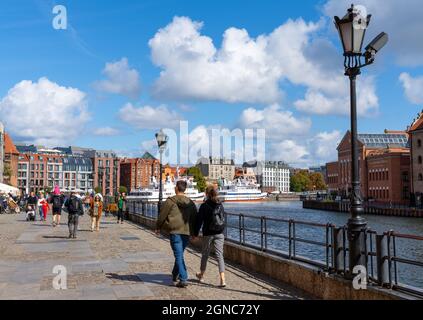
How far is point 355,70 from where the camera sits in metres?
9.09

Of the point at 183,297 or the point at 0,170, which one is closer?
the point at 183,297

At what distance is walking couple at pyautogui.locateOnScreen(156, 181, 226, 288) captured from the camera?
10.1 meters

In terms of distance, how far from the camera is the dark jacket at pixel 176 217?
1008 centimetres

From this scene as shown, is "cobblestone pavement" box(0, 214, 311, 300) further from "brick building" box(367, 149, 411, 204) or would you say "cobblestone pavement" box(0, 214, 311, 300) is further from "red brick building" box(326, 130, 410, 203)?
"red brick building" box(326, 130, 410, 203)

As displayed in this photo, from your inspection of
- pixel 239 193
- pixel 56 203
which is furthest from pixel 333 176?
pixel 56 203

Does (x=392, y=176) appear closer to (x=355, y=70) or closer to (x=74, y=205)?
(x=74, y=205)

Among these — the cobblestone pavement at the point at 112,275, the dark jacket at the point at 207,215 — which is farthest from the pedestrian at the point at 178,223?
the cobblestone pavement at the point at 112,275

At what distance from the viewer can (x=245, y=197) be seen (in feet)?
469

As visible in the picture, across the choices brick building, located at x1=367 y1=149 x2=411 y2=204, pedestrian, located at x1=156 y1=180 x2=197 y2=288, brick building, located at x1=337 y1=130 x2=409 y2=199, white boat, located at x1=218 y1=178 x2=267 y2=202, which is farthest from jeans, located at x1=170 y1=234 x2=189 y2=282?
white boat, located at x1=218 y1=178 x2=267 y2=202

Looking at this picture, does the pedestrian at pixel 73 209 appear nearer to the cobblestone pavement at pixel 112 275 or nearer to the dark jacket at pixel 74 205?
the dark jacket at pixel 74 205
